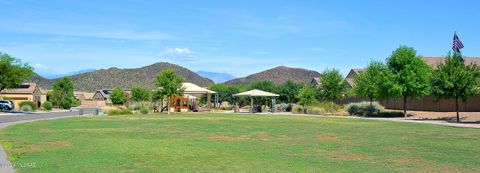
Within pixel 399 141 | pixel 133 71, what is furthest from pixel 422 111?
pixel 133 71

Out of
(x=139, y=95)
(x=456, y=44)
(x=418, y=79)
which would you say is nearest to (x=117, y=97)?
(x=139, y=95)

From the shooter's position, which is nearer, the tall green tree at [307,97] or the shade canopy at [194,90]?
the tall green tree at [307,97]

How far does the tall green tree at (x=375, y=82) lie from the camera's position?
46938mm

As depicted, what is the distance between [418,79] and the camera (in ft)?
152

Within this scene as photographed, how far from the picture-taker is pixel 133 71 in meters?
156

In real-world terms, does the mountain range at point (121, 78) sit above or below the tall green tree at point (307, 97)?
above

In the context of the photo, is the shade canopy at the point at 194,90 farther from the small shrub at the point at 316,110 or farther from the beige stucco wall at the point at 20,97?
the beige stucco wall at the point at 20,97

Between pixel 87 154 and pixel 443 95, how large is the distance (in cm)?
3118

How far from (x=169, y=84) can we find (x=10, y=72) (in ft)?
56.1

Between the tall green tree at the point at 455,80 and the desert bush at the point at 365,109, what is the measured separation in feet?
37.4

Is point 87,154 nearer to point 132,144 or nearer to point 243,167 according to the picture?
point 132,144

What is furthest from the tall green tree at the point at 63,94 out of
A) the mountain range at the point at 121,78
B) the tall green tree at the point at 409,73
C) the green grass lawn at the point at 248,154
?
the green grass lawn at the point at 248,154

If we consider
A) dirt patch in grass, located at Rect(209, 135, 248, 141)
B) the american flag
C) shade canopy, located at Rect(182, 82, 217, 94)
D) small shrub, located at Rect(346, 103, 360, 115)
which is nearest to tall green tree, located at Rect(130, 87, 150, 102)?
shade canopy, located at Rect(182, 82, 217, 94)

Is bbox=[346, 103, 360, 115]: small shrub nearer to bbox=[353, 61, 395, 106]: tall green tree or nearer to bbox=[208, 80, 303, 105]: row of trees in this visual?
bbox=[353, 61, 395, 106]: tall green tree
